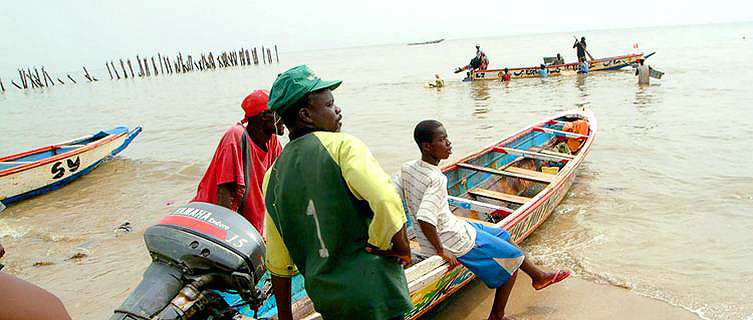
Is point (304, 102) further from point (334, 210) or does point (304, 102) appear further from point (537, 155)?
point (537, 155)

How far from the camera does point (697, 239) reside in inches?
194

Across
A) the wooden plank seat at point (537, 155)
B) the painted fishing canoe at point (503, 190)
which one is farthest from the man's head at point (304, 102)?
the wooden plank seat at point (537, 155)

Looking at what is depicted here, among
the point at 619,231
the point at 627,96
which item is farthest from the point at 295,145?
the point at 627,96

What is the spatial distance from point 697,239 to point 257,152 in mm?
4712

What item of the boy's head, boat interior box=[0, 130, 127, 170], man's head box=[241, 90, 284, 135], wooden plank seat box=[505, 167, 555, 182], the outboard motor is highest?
man's head box=[241, 90, 284, 135]

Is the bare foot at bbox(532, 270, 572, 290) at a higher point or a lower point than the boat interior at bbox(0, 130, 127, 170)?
lower

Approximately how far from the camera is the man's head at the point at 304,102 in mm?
1514

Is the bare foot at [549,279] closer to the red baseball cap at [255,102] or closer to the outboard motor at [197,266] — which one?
the outboard motor at [197,266]

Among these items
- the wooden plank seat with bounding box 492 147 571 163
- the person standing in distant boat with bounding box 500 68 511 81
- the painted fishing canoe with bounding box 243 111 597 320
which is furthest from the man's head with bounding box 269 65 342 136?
the person standing in distant boat with bounding box 500 68 511 81

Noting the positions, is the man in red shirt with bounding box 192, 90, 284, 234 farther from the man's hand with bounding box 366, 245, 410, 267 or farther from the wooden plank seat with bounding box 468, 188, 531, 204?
the wooden plank seat with bounding box 468, 188, 531, 204

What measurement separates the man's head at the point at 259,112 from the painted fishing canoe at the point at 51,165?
23.6ft

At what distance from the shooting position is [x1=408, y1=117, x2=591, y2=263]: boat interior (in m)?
4.84

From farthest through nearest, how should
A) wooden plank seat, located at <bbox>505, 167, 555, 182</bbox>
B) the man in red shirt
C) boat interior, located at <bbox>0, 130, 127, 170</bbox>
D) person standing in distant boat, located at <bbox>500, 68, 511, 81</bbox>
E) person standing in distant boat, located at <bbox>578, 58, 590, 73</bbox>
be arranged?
1. person standing in distant boat, located at <bbox>500, 68, 511, 81</bbox>
2. person standing in distant boat, located at <bbox>578, 58, 590, 73</bbox>
3. boat interior, located at <bbox>0, 130, 127, 170</bbox>
4. wooden plank seat, located at <bbox>505, 167, 555, 182</bbox>
5. the man in red shirt

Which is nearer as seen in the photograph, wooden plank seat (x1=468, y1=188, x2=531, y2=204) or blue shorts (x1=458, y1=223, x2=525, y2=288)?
blue shorts (x1=458, y1=223, x2=525, y2=288)
